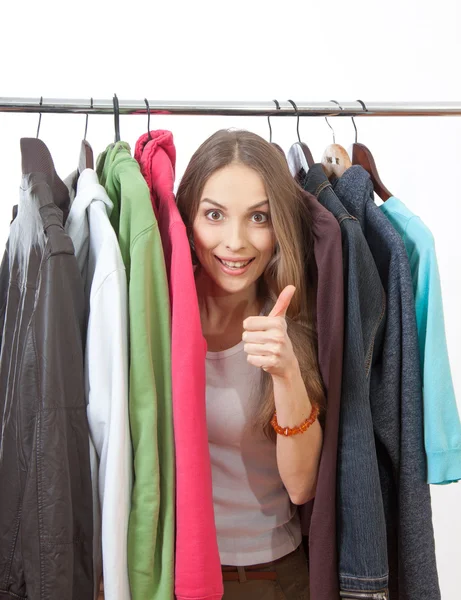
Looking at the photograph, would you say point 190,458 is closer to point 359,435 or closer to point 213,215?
point 359,435

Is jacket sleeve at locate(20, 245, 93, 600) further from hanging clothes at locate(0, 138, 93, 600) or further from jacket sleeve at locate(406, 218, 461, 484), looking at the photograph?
jacket sleeve at locate(406, 218, 461, 484)

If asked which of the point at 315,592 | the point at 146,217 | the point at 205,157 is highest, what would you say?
the point at 205,157

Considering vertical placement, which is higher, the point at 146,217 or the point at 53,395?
the point at 146,217

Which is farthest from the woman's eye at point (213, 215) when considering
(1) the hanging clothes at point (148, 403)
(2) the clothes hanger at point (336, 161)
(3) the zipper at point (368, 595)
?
(3) the zipper at point (368, 595)

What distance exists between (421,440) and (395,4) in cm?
147

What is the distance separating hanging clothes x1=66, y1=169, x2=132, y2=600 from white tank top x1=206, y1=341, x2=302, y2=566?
1.05 feet

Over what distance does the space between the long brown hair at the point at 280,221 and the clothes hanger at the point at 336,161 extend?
0.14 metres

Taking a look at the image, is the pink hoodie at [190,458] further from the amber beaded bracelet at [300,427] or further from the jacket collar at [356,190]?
the jacket collar at [356,190]

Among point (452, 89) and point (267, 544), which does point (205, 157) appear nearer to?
point (267, 544)

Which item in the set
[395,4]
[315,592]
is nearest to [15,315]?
[315,592]

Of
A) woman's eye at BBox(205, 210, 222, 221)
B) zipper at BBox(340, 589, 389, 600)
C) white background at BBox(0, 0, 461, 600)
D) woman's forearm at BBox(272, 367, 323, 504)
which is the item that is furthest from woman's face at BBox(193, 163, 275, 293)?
white background at BBox(0, 0, 461, 600)

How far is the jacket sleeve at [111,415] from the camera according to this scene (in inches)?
35.3

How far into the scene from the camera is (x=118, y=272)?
94 centimetres

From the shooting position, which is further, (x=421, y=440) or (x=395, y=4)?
(x=395, y=4)
